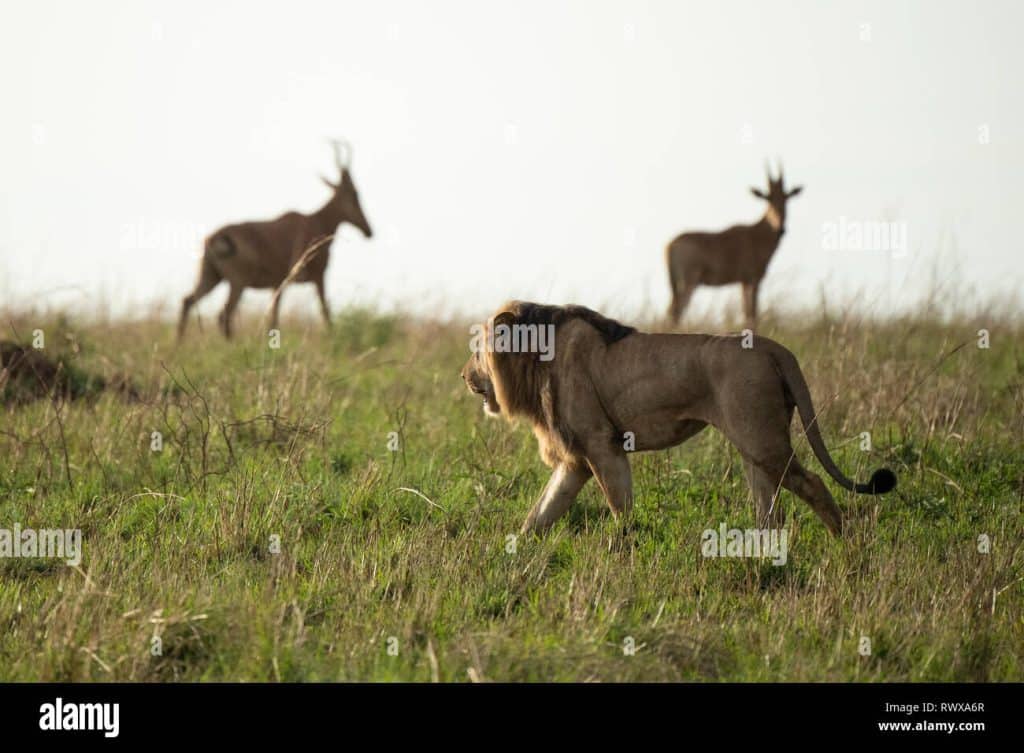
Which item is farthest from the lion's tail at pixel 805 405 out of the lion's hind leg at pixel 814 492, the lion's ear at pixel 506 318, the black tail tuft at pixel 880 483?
the lion's ear at pixel 506 318

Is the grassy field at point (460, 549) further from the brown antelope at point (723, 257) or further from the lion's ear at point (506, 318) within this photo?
the brown antelope at point (723, 257)

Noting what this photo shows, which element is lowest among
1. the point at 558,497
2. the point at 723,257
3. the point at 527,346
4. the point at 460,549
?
the point at 460,549

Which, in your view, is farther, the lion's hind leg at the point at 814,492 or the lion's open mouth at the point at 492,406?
the lion's open mouth at the point at 492,406

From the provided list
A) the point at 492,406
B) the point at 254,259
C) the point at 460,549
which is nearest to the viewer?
the point at 460,549

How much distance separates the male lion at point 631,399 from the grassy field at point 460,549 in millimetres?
295

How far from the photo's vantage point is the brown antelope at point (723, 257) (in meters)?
19.3

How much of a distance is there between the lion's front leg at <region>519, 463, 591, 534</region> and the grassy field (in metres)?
0.12

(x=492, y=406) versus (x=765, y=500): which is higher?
(x=492, y=406)

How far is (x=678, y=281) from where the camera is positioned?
1933 centimetres

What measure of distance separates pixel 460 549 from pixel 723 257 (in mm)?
12944

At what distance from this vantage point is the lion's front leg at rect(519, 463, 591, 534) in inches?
313

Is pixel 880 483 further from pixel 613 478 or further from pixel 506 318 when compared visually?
pixel 506 318

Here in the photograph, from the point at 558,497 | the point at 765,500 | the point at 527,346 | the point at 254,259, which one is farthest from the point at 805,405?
the point at 254,259

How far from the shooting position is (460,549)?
290 inches
